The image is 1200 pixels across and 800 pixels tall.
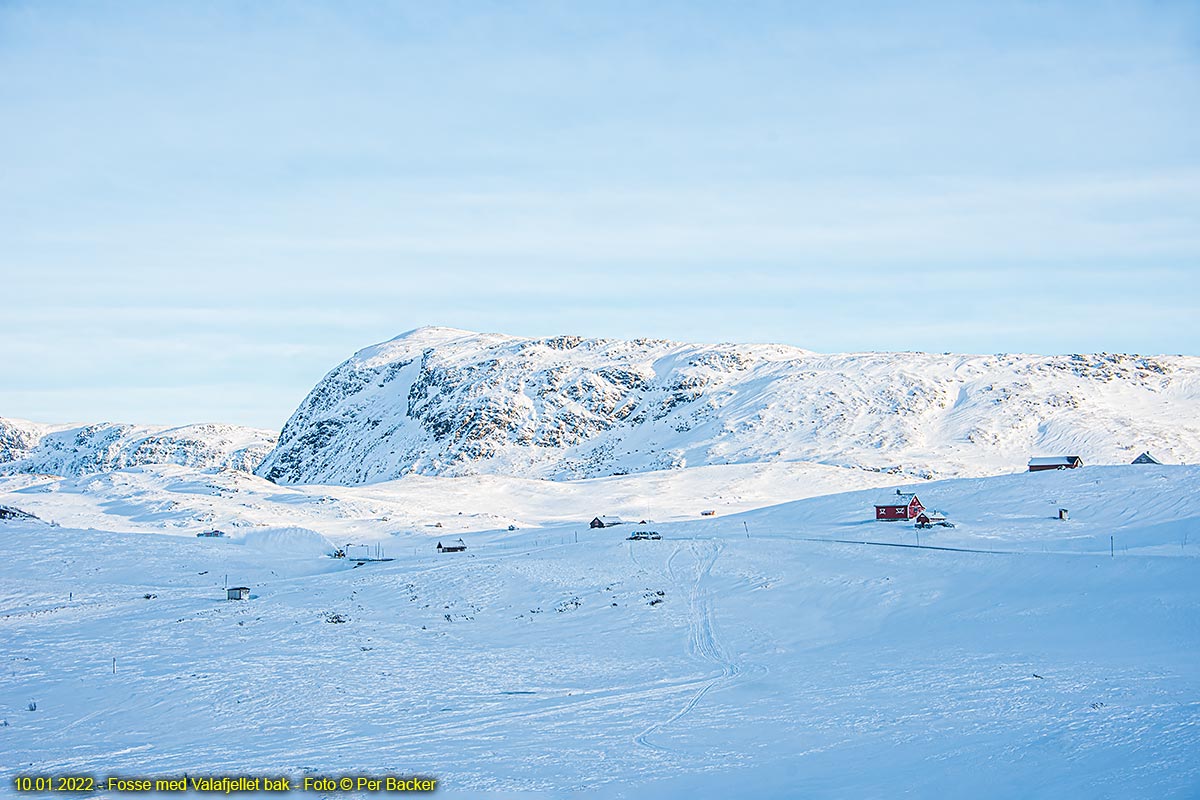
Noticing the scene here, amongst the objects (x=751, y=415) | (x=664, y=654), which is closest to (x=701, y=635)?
(x=664, y=654)

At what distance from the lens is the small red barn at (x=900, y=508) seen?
2249 inches

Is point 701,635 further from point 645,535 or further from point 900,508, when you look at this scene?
point 900,508

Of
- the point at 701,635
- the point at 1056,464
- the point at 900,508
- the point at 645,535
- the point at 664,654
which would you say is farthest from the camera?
the point at 1056,464

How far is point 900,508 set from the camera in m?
57.5

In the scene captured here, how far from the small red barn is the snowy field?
146 cm

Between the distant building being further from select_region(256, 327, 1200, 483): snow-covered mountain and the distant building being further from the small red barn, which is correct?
select_region(256, 327, 1200, 483): snow-covered mountain

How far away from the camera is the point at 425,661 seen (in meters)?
30.9

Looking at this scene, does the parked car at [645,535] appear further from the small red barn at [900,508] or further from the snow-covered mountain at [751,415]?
the snow-covered mountain at [751,415]

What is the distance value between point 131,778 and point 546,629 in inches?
725

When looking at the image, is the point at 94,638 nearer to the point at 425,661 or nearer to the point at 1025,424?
the point at 425,661

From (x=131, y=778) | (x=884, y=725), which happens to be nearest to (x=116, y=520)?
(x=131, y=778)

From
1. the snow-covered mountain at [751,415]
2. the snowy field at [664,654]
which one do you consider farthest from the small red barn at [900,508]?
the snow-covered mountain at [751,415]

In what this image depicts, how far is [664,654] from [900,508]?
30.6m

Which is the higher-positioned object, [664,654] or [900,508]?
[900,508]
